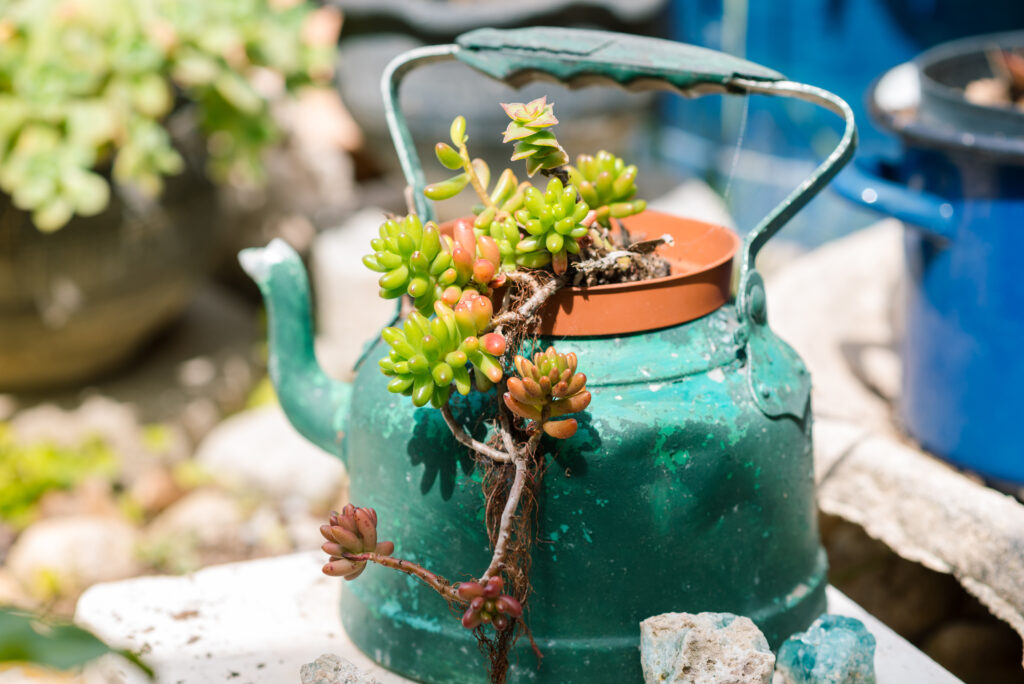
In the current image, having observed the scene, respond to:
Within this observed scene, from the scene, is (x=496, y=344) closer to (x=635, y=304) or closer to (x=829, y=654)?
(x=635, y=304)

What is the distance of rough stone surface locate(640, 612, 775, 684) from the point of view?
1.00 meters

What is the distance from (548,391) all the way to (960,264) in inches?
39.5

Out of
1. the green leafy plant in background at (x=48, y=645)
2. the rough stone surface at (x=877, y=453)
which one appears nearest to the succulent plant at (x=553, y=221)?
the green leafy plant in background at (x=48, y=645)

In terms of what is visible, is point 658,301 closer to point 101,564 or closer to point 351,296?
point 101,564

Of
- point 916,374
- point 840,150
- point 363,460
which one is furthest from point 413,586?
point 916,374

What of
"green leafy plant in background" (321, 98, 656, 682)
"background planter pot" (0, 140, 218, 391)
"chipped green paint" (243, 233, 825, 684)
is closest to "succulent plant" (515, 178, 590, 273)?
"green leafy plant in background" (321, 98, 656, 682)

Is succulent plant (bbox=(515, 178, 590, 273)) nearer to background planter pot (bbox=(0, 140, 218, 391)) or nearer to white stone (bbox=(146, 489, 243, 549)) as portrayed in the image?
white stone (bbox=(146, 489, 243, 549))

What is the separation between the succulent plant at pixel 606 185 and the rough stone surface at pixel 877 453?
65cm

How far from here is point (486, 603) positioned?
3.06 feet

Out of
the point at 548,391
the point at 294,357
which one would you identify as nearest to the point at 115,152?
the point at 294,357

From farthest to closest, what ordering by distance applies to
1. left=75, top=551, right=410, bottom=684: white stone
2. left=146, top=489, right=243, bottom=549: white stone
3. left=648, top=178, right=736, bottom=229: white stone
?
1. left=648, top=178, right=736, bottom=229: white stone
2. left=146, top=489, right=243, bottom=549: white stone
3. left=75, top=551, right=410, bottom=684: white stone

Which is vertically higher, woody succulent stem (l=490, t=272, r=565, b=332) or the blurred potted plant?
woody succulent stem (l=490, t=272, r=565, b=332)

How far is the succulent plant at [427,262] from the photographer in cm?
96

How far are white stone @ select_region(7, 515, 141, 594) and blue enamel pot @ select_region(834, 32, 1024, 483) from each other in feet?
5.51
